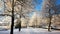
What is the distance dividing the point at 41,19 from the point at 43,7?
1.01 feet

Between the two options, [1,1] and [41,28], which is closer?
[1,1]

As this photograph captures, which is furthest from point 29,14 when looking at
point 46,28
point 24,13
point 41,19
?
point 46,28

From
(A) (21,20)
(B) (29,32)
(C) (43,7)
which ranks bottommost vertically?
(B) (29,32)

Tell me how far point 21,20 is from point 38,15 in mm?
451

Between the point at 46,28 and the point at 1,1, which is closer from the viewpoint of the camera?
the point at 1,1

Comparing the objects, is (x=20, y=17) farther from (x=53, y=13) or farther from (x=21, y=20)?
(x=53, y=13)

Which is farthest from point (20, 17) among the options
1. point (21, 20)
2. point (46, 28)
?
point (46, 28)

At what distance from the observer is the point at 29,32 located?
345cm

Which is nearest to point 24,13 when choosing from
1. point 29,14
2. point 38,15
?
point 29,14

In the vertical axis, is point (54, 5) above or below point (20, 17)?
above

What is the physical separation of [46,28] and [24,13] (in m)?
0.68

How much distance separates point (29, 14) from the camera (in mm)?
3416

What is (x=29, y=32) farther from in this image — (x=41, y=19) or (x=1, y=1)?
(x=1, y=1)

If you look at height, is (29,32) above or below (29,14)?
below
